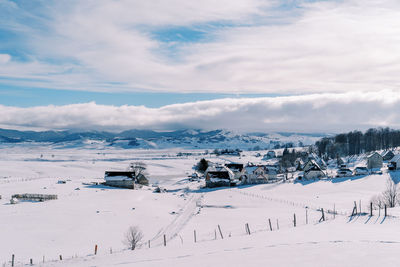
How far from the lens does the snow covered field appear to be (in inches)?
752

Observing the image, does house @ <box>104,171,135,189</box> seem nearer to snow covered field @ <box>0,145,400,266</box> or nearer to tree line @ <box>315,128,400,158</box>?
snow covered field @ <box>0,145,400,266</box>

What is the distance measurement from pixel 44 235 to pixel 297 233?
2618cm

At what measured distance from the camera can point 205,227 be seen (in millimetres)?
38656

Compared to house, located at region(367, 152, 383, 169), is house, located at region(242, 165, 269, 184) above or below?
below

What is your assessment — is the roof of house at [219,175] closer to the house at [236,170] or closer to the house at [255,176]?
the house at [255,176]

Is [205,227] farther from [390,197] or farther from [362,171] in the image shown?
[362,171]

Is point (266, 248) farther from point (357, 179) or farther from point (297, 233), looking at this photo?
point (357, 179)

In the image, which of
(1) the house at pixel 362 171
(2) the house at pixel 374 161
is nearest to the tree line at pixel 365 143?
(2) the house at pixel 374 161

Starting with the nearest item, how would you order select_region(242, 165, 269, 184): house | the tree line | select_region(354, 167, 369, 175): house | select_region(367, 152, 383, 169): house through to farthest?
select_region(354, 167, 369, 175): house
select_region(242, 165, 269, 184): house
select_region(367, 152, 383, 169): house
the tree line

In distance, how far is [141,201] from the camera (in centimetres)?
5716

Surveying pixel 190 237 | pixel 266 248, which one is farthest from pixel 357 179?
pixel 266 248

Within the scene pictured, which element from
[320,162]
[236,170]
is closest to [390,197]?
[236,170]

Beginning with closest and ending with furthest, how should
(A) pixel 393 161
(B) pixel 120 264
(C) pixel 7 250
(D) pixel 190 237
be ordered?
(B) pixel 120 264, (C) pixel 7 250, (D) pixel 190 237, (A) pixel 393 161

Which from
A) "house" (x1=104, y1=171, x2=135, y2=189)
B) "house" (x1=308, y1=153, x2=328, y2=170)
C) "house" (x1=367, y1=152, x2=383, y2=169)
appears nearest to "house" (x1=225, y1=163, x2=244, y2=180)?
"house" (x1=308, y1=153, x2=328, y2=170)
